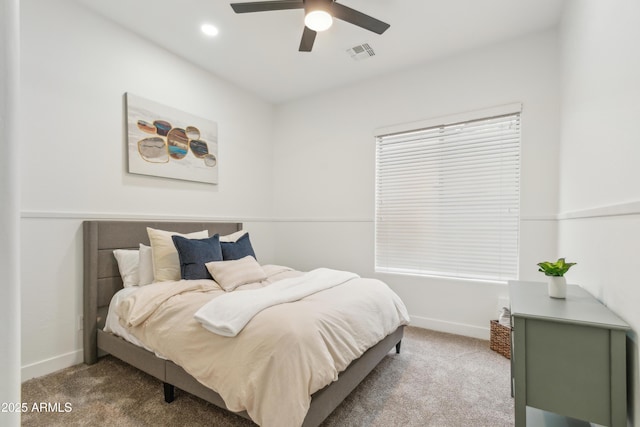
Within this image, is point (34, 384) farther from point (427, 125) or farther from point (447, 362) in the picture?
point (427, 125)

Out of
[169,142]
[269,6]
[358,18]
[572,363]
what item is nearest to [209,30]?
[269,6]

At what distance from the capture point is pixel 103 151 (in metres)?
2.64

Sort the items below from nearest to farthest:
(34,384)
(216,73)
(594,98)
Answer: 1. (594,98)
2. (34,384)
3. (216,73)

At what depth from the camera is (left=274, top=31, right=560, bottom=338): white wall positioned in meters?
2.78

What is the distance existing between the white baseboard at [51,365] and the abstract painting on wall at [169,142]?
1579mm

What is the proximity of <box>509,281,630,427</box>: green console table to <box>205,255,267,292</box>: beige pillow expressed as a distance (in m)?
1.85

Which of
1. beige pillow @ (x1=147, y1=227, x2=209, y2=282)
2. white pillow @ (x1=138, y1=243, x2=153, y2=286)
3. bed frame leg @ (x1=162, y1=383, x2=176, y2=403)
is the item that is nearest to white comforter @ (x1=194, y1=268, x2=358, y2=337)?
bed frame leg @ (x1=162, y1=383, x2=176, y2=403)

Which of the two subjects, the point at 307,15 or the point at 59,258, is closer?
the point at 307,15

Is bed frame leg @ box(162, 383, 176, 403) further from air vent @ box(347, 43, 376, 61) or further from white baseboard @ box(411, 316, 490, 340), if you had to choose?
air vent @ box(347, 43, 376, 61)

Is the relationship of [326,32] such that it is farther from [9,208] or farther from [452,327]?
[452,327]

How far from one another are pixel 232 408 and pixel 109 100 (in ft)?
8.74

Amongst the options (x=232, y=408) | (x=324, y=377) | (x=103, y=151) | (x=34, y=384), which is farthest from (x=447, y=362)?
(x=103, y=151)

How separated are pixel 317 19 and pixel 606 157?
1.91m

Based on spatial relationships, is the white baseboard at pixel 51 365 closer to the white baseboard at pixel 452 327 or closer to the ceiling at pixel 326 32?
the ceiling at pixel 326 32
